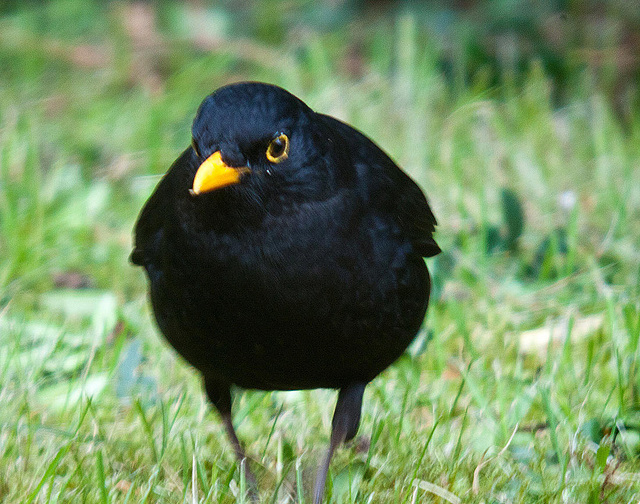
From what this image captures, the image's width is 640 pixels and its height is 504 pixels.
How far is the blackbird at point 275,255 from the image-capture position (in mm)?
2618

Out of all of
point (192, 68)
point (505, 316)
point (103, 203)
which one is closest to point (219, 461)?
point (505, 316)

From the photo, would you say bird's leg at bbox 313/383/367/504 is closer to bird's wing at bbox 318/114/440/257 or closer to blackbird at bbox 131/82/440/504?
blackbird at bbox 131/82/440/504

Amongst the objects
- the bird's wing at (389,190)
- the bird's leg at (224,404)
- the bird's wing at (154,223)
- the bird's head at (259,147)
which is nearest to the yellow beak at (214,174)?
the bird's head at (259,147)

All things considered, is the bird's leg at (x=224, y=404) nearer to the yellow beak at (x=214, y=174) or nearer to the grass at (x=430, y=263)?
the grass at (x=430, y=263)

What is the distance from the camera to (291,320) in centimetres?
268

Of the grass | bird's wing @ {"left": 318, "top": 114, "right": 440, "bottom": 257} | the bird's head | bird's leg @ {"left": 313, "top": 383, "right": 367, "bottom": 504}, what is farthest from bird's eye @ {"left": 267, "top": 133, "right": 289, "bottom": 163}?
the grass

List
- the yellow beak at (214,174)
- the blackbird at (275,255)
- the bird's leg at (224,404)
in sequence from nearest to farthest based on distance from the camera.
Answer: the yellow beak at (214,174)
the blackbird at (275,255)
the bird's leg at (224,404)

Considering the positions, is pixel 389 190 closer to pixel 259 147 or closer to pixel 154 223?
pixel 259 147

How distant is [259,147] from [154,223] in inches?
27.3

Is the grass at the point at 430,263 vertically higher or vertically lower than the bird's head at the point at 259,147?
lower

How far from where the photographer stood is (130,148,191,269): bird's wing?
3.03 meters

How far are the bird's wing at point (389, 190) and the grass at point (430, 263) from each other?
1.81 ft

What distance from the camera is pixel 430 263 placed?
426cm

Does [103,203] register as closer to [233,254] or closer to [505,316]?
[505,316]
